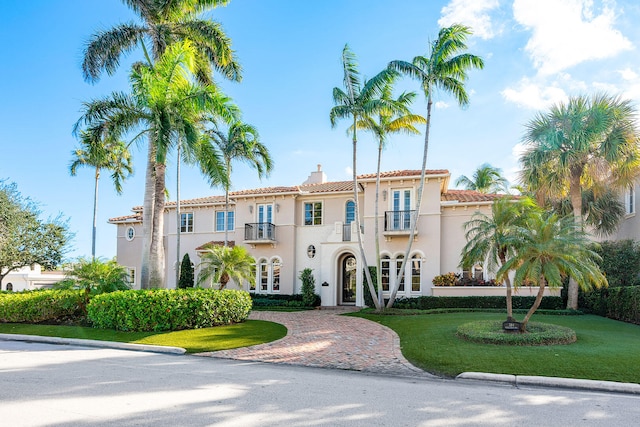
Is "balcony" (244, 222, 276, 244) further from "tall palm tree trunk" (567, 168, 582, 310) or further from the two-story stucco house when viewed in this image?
"tall palm tree trunk" (567, 168, 582, 310)

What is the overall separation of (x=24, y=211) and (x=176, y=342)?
2088 cm

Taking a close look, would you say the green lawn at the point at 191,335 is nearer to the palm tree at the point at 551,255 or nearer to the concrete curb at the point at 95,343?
the concrete curb at the point at 95,343

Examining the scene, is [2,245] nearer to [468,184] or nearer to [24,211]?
[24,211]

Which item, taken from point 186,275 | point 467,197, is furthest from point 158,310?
point 467,197

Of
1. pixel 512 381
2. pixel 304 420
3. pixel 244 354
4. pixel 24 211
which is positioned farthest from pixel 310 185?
pixel 304 420

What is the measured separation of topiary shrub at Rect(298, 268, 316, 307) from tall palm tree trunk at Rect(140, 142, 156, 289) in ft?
35.1

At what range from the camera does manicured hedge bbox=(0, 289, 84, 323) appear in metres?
17.5

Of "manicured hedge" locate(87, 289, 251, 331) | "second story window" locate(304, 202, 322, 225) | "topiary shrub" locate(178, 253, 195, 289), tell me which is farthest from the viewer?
"second story window" locate(304, 202, 322, 225)

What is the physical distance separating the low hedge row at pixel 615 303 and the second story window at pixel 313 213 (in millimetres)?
14469

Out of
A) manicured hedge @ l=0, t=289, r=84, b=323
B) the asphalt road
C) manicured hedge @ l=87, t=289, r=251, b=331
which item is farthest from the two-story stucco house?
the asphalt road

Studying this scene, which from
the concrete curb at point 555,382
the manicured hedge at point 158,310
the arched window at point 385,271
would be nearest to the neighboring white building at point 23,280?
the manicured hedge at point 158,310

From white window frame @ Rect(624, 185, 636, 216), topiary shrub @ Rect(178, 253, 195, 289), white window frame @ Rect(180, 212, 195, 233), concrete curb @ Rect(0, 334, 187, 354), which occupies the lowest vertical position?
concrete curb @ Rect(0, 334, 187, 354)

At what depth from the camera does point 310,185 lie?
31.1 meters

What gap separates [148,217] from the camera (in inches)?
676
